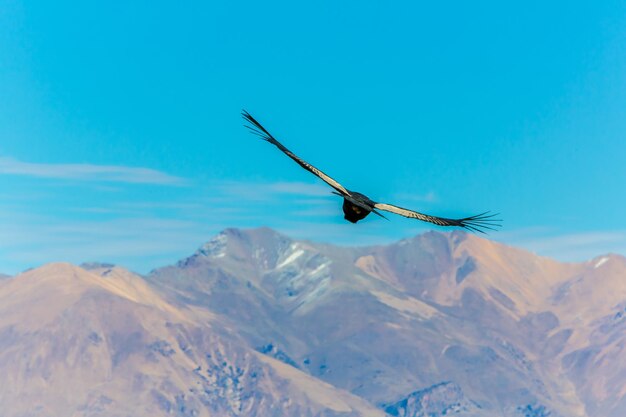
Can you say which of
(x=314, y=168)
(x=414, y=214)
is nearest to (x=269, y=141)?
(x=314, y=168)

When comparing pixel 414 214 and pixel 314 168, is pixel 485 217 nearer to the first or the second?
pixel 414 214

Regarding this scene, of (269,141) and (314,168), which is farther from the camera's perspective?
(269,141)

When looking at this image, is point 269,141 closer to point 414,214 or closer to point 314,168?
point 314,168

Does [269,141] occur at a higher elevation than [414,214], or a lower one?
higher

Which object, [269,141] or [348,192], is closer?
[348,192]

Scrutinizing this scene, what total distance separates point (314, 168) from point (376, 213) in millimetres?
2624

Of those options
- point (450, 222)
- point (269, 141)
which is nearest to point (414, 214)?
point (450, 222)

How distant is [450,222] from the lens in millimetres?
41125

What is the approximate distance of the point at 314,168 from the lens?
4091 cm

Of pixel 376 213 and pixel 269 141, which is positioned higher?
pixel 269 141

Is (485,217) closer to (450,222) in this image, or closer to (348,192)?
(450,222)

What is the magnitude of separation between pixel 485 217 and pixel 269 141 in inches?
347

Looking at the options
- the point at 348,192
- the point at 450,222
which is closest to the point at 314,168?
the point at 348,192

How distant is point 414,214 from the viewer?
4081 cm
